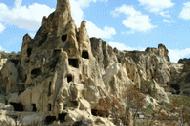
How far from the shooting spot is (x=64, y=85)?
6812cm

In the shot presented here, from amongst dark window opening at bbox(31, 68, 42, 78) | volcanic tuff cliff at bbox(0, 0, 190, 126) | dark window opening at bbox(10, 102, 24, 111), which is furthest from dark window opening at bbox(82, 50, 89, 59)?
dark window opening at bbox(10, 102, 24, 111)

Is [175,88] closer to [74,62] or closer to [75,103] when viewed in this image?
[74,62]

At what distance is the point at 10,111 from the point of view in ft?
226

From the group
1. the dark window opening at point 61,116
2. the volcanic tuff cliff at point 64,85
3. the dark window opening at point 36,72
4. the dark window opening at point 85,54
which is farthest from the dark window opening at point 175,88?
the dark window opening at point 61,116

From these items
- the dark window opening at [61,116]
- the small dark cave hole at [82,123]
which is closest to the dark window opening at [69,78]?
the dark window opening at [61,116]

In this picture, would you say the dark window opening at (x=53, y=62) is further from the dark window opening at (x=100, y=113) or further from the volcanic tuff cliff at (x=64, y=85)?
the dark window opening at (x=100, y=113)

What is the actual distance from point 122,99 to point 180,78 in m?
50.7

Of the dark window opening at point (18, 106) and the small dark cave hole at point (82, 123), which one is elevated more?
the dark window opening at point (18, 106)

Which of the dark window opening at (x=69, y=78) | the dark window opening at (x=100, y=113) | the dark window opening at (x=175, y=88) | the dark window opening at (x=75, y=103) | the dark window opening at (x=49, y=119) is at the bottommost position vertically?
the dark window opening at (x=49, y=119)

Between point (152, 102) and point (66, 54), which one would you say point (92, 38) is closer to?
point (152, 102)

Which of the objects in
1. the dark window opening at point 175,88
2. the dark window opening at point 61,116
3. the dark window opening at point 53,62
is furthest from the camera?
the dark window opening at point 175,88

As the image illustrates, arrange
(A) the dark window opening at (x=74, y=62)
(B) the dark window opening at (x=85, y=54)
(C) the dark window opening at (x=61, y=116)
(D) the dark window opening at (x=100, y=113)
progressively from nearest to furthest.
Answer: (C) the dark window opening at (x=61, y=116)
(D) the dark window opening at (x=100, y=113)
(A) the dark window opening at (x=74, y=62)
(B) the dark window opening at (x=85, y=54)

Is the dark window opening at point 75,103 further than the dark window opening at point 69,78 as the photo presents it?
No

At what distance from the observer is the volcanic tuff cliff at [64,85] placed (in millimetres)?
66188
